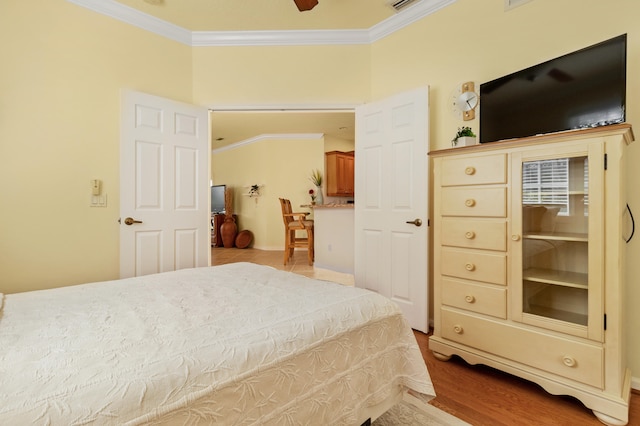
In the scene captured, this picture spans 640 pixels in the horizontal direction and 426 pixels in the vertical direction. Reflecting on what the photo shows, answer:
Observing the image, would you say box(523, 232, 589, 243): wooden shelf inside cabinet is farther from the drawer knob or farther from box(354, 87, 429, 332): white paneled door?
box(354, 87, 429, 332): white paneled door

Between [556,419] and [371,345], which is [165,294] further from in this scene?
[556,419]

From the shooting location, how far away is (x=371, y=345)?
4.14 ft

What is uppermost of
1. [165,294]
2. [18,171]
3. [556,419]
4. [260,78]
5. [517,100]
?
[260,78]

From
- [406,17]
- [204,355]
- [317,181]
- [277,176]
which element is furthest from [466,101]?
[277,176]

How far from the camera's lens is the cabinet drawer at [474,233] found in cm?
196

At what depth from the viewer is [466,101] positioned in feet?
8.34

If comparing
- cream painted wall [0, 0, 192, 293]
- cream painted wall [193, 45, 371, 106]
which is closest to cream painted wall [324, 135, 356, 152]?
cream painted wall [193, 45, 371, 106]

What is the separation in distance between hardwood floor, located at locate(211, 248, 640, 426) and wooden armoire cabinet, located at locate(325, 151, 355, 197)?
535 centimetres

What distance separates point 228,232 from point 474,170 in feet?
21.7

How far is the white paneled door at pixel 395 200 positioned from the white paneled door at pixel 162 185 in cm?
156

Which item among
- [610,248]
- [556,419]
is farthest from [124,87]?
[556,419]

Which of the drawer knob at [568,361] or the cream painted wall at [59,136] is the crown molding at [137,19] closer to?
the cream painted wall at [59,136]

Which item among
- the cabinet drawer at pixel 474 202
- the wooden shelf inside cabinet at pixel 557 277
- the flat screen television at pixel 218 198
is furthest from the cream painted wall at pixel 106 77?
the flat screen television at pixel 218 198

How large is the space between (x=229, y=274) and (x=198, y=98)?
7.10ft
